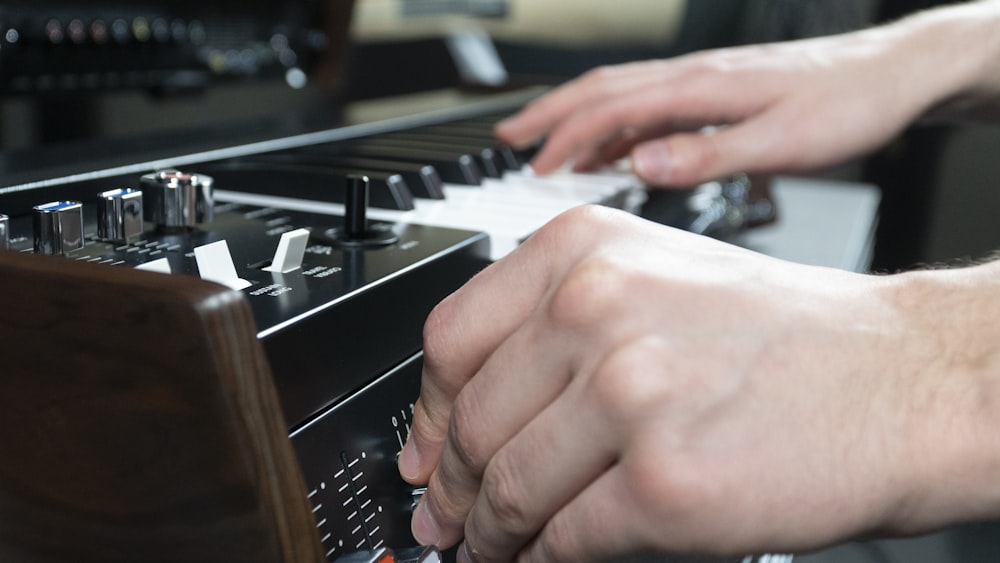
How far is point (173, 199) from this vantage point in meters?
0.55

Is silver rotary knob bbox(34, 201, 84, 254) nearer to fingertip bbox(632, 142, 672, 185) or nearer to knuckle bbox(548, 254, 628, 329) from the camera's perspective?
knuckle bbox(548, 254, 628, 329)

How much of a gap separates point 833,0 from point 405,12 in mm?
1540

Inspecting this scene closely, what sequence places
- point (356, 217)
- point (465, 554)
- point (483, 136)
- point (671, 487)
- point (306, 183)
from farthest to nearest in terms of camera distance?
1. point (483, 136)
2. point (306, 183)
3. point (356, 217)
4. point (465, 554)
5. point (671, 487)

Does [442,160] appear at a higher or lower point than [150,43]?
lower

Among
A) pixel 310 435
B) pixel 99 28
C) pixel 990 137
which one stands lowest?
pixel 990 137

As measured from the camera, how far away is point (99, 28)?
35.1 inches

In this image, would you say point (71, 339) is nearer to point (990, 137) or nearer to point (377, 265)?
point (377, 265)

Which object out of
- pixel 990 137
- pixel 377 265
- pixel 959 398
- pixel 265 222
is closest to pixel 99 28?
pixel 265 222

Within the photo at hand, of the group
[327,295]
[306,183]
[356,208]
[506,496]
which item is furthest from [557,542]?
[306,183]

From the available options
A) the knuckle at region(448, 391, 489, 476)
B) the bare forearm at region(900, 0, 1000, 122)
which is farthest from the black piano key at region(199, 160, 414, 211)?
the bare forearm at region(900, 0, 1000, 122)

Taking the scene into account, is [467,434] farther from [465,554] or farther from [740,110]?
[740,110]

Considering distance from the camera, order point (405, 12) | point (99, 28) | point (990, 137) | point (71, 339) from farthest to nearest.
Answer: point (990, 137) → point (405, 12) → point (99, 28) → point (71, 339)

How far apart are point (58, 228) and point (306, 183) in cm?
28

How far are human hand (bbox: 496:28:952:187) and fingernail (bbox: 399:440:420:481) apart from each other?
56 cm
